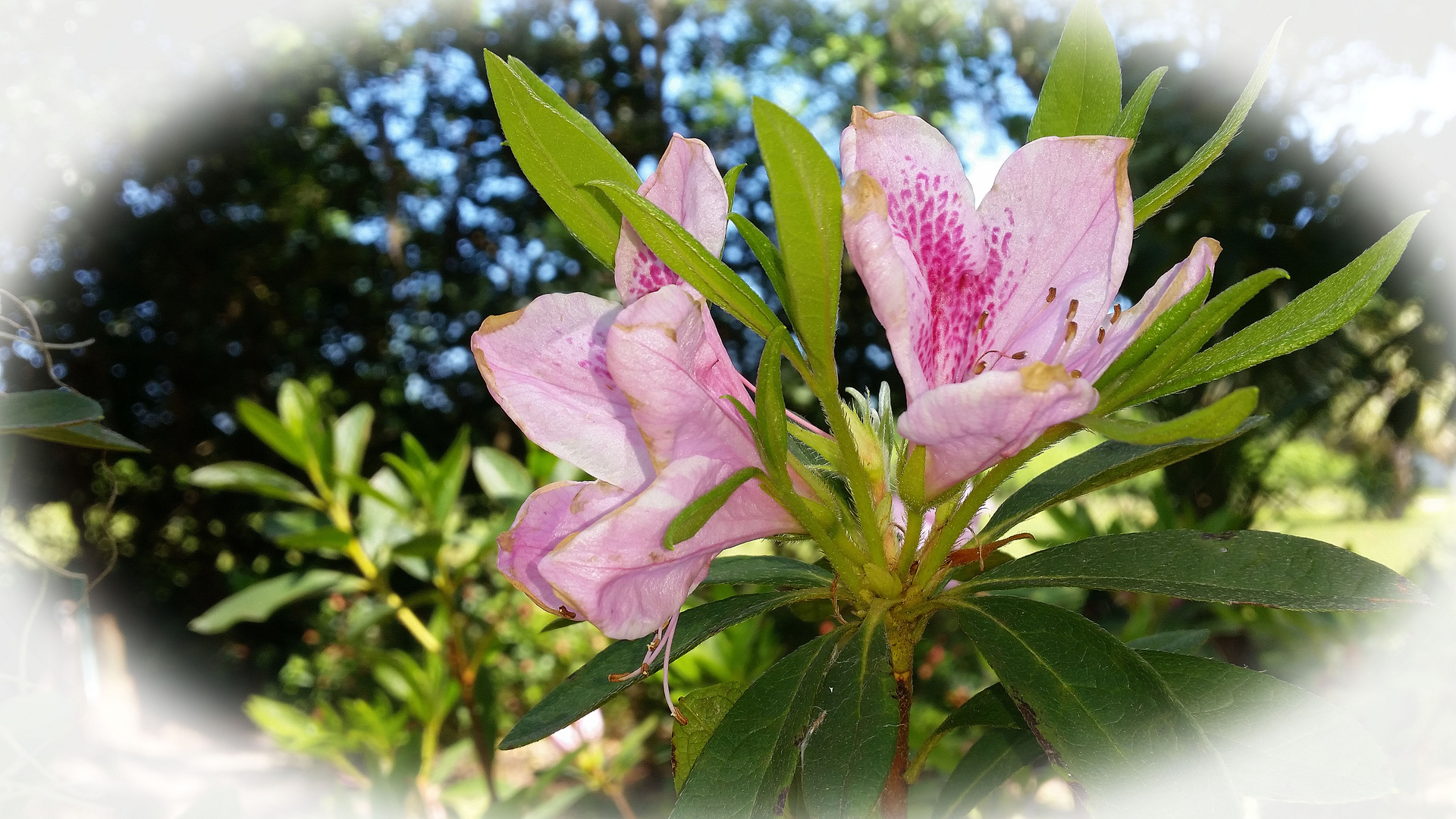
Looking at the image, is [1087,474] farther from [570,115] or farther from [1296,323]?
[570,115]

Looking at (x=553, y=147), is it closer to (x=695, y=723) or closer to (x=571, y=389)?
(x=571, y=389)

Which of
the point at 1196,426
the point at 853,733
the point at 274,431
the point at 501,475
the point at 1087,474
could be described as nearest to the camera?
the point at 1196,426

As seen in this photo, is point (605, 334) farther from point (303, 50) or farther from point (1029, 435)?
point (303, 50)

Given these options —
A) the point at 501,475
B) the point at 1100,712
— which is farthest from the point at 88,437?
the point at 501,475

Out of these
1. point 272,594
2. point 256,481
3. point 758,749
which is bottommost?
point 272,594

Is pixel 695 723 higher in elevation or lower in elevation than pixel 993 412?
lower

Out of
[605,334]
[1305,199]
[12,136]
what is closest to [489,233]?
[12,136]

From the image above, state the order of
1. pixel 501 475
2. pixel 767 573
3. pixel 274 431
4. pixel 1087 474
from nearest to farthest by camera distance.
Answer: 1. pixel 1087 474
2. pixel 767 573
3. pixel 501 475
4. pixel 274 431

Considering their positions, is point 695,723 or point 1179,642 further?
point 1179,642
